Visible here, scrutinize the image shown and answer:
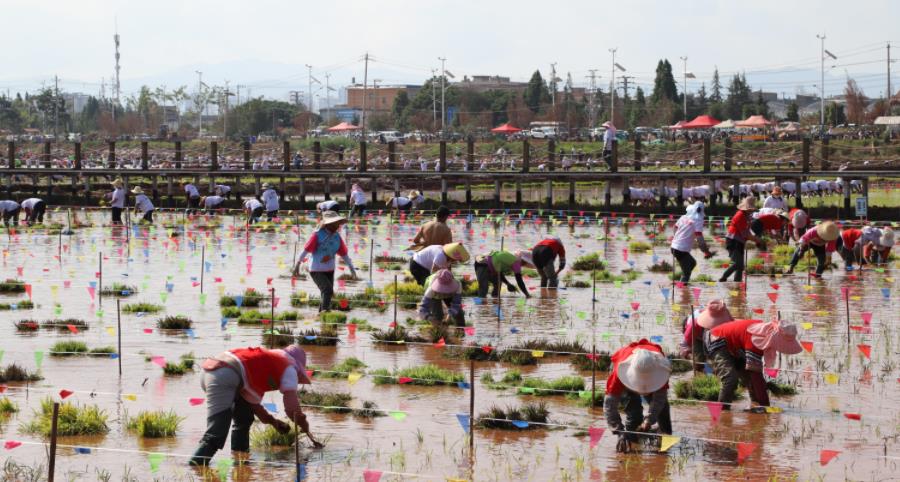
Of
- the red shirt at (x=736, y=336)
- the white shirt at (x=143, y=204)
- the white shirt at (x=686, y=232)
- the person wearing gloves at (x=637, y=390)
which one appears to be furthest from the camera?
the white shirt at (x=143, y=204)

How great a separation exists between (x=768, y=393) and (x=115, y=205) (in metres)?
29.2

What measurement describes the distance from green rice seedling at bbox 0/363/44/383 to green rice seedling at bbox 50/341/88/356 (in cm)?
138

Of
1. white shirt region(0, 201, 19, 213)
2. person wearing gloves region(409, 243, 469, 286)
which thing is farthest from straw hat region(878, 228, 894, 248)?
white shirt region(0, 201, 19, 213)

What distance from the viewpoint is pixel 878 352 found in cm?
1526

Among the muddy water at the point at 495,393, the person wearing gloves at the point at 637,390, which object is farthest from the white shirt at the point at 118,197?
the person wearing gloves at the point at 637,390

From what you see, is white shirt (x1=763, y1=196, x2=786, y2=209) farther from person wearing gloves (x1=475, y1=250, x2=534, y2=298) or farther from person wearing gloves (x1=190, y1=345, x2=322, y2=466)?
person wearing gloves (x1=190, y1=345, x2=322, y2=466)

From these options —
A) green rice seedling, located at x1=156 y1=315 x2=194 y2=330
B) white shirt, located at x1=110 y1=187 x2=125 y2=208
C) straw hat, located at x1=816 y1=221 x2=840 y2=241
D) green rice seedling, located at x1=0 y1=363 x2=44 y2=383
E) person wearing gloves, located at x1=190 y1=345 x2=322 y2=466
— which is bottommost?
green rice seedling, located at x1=0 y1=363 x2=44 y2=383

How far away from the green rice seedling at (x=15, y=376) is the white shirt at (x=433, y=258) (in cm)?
558

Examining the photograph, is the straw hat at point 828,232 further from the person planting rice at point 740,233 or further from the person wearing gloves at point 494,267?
the person wearing gloves at point 494,267

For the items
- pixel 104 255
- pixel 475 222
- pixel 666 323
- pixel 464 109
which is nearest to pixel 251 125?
pixel 464 109

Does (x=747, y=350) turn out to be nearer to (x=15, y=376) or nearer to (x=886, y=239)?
(x=15, y=376)

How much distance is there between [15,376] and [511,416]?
204 inches

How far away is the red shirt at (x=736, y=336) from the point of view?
1157cm

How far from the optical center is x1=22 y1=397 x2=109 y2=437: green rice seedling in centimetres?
1128
